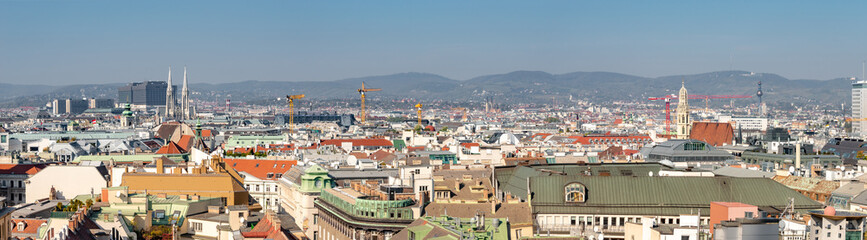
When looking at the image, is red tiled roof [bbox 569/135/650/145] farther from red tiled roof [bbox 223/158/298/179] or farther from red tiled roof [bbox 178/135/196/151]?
red tiled roof [bbox 223/158/298/179]

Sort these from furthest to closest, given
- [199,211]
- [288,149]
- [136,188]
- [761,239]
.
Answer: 1. [288,149]
2. [136,188]
3. [199,211]
4. [761,239]

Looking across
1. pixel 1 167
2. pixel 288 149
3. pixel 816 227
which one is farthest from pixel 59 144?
pixel 816 227

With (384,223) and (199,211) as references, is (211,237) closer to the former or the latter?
(199,211)

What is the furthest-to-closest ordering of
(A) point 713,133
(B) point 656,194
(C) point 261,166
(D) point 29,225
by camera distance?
(A) point 713,133 < (C) point 261,166 < (B) point 656,194 < (D) point 29,225

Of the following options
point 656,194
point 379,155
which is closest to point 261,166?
point 379,155

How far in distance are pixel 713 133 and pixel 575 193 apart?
114230 millimetres

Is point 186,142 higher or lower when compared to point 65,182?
higher

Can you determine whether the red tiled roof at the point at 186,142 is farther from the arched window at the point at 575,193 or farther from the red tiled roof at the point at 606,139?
the arched window at the point at 575,193

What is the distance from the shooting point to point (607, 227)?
60594 mm

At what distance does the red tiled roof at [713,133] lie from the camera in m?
169

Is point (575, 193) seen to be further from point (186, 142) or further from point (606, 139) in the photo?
point (606, 139)

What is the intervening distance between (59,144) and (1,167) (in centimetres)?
4296

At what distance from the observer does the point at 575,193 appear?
6241 cm

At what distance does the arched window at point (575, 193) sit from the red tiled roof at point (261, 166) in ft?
140
